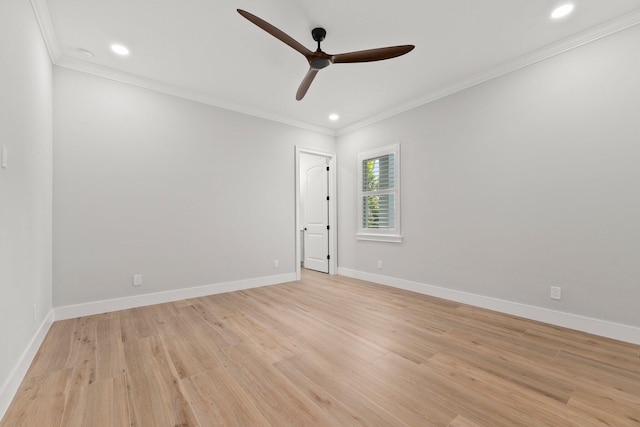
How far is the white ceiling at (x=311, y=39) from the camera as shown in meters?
2.22

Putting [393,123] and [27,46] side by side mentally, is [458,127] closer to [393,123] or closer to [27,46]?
[393,123]

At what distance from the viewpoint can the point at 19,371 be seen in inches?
68.8

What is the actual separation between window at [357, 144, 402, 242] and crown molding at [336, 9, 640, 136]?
0.79m

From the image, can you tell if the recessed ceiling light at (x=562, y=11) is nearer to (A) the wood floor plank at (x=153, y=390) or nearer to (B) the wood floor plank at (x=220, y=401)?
(B) the wood floor plank at (x=220, y=401)

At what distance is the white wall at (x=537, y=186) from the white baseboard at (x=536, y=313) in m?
0.05

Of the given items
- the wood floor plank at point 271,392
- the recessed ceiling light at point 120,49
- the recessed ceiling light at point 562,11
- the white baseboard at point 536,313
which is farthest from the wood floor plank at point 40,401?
the recessed ceiling light at point 562,11

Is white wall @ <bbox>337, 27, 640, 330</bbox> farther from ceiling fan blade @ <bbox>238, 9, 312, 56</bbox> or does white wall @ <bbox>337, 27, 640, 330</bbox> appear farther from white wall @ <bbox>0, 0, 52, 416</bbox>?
white wall @ <bbox>0, 0, 52, 416</bbox>

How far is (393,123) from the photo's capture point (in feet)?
14.1

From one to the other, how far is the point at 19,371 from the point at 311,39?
11.3ft

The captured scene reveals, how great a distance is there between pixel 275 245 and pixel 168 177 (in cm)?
187

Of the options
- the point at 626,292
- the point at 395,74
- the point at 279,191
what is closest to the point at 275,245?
the point at 279,191

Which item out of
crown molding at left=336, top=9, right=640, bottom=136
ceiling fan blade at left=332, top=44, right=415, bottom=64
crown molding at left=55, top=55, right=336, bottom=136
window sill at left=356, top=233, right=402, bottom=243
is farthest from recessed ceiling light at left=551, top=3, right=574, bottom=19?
crown molding at left=55, top=55, right=336, bottom=136

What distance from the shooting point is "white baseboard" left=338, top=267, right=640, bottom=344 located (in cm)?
234

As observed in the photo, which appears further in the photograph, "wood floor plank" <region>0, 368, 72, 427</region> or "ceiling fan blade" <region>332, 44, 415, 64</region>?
"ceiling fan blade" <region>332, 44, 415, 64</region>
